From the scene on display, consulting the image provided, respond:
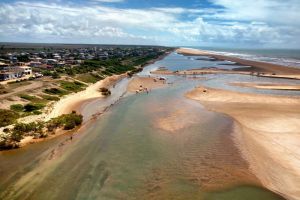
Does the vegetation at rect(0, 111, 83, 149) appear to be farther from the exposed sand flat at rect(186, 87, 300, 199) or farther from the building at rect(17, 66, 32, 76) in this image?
the building at rect(17, 66, 32, 76)

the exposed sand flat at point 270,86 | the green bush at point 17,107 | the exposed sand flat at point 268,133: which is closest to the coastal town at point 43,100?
the green bush at point 17,107

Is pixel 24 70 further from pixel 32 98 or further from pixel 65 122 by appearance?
pixel 65 122

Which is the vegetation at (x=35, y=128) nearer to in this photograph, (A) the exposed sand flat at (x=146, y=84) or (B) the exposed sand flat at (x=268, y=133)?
(B) the exposed sand flat at (x=268, y=133)

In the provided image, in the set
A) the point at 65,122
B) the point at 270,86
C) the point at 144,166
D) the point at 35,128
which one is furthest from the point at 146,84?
the point at 144,166

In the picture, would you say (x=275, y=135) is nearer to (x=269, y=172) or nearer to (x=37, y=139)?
(x=269, y=172)

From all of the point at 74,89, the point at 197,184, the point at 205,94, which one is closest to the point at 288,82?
the point at 205,94

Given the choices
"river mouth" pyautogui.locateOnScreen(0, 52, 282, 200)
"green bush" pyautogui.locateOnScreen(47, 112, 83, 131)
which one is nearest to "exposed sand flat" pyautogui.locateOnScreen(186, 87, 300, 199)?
"river mouth" pyautogui.locateOnScreen(0, 52, 282, 200)
